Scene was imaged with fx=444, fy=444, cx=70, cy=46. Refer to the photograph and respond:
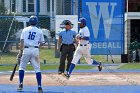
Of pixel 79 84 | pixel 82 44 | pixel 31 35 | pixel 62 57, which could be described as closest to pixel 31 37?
pixel 31 35

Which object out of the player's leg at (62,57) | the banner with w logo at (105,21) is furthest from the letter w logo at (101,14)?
the player's leg at (62,57)

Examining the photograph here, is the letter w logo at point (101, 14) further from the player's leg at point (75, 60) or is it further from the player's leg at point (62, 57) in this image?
the player's leg at point (75, 60)

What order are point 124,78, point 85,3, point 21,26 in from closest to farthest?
point 124,78, point 85,3, point 21,26

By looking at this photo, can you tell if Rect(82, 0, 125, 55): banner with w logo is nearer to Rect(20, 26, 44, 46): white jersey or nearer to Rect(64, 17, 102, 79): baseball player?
Rect(64, 17, 102, 79): baseball player

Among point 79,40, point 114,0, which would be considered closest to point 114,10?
point 114,0

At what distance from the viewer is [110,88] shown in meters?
12.1

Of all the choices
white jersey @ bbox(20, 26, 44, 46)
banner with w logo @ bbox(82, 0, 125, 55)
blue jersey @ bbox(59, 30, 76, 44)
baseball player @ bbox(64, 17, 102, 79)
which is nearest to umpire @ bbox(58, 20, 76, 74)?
blue jersey @ bbox(59, 30, 76, 44)

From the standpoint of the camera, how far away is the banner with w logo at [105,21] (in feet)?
78.1

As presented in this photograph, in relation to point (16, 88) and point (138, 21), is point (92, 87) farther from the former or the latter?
point (138, 21)

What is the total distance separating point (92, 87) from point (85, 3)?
11.8m

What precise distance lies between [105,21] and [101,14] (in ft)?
1.42

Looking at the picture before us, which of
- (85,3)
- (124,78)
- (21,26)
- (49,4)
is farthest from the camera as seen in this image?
(49,4)

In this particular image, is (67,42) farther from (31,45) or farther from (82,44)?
(31,45)

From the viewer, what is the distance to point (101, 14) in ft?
78.3
